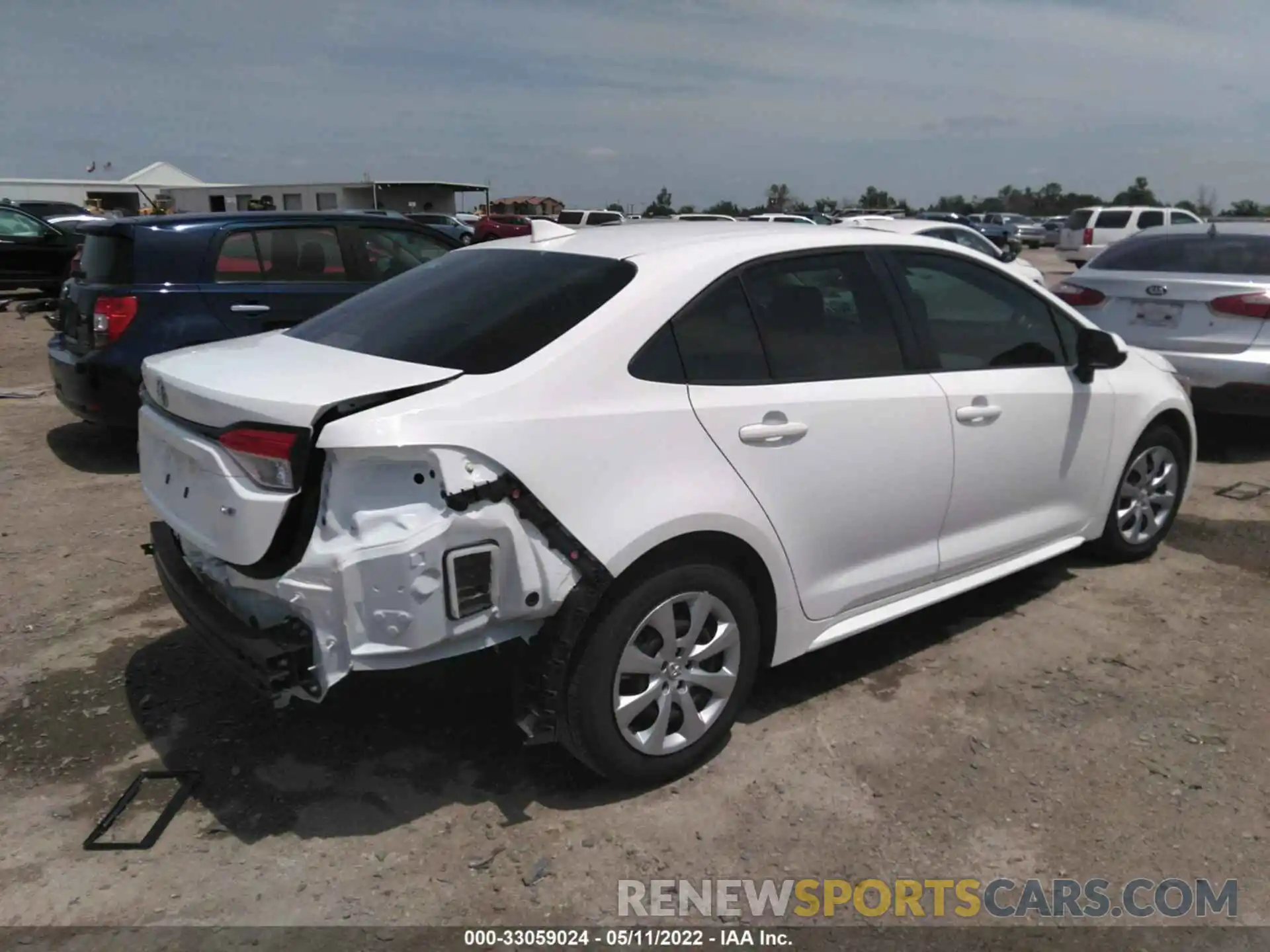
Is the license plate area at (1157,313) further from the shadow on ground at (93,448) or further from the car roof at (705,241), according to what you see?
the shadow on ground at (93,448)

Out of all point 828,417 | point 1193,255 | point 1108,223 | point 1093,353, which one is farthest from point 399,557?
point 1108,223

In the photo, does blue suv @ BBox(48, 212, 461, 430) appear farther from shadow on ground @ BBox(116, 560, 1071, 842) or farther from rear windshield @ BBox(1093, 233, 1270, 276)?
rear windshield @ BBox(1093, 233, 1270, 276)

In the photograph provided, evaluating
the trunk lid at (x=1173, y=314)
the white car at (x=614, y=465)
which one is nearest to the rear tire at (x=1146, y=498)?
the white car at (x=614, y=465)

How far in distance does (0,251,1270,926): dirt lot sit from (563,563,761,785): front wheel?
0.55 feet

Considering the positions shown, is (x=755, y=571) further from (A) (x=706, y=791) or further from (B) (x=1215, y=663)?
(B) (x=1215, y=663)

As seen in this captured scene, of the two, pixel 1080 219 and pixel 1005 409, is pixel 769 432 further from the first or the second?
pixel 1080 219

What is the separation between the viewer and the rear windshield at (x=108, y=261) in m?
6.21

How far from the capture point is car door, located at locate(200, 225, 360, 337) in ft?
21.1

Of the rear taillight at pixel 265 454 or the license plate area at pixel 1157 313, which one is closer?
the rear taillight at pixel 265 454

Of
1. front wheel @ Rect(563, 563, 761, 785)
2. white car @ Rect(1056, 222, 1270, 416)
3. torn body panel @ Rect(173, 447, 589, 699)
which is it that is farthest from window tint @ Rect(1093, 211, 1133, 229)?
torn body panel @ Rect(173, 447, 589, 699)

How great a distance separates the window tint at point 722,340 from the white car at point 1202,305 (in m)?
4.74

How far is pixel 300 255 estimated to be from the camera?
686cm

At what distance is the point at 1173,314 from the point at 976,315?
3.55 metres

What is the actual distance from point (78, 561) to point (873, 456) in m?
3.90
